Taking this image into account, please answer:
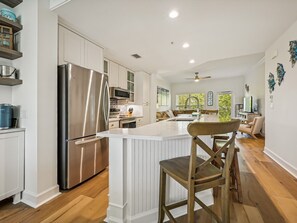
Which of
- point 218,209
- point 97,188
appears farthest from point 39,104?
point 218,209

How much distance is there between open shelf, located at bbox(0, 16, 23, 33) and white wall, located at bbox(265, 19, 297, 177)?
157 inches

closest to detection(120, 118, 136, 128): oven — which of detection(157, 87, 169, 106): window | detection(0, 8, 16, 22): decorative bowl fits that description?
detection(0, 8, 16, 22): decorative bowl

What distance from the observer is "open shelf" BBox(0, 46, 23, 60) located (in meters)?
1.77

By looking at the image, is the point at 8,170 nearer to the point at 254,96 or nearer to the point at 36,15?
the point at 36,15

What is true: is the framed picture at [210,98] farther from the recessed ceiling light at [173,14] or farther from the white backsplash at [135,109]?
the recessed ceiling light at [173,14]

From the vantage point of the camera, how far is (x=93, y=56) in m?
3.00

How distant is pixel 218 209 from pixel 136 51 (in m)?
3.27

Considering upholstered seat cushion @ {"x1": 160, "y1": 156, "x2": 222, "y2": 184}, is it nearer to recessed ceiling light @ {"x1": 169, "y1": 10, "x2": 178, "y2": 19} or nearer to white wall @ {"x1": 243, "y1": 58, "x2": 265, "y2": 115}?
recessed ceiling light @ {"x1": 169, "y1": 10, "x2": 178, "y2": 19}

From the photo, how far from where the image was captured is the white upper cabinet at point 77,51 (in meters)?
2.37

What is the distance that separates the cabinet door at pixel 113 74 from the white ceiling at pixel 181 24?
1.69 ft

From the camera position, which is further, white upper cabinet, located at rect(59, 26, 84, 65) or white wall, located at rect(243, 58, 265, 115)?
white wall, located at rect(243, 58, 265, 115)

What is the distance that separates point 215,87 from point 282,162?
652 cm

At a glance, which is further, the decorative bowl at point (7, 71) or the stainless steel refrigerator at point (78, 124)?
the stainless steel refrigerator at point (78, 124)

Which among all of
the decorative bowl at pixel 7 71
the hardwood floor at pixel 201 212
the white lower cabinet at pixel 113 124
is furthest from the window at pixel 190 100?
the decorative bowl at pixel 7 71
